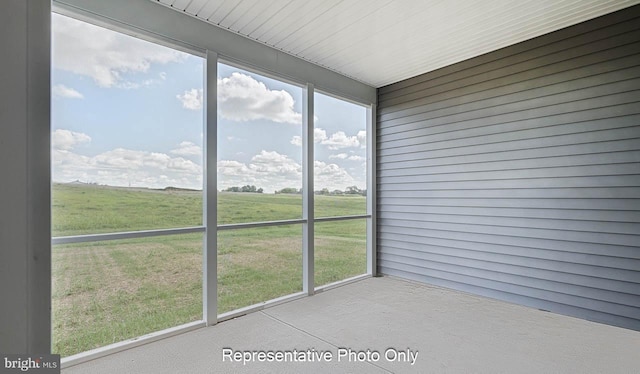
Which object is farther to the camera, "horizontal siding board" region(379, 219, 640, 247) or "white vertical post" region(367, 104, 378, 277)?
"white vertical post" region(367, 104, 378, 277)

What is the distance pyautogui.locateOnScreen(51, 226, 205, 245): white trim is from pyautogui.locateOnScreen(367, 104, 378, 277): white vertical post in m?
2.77

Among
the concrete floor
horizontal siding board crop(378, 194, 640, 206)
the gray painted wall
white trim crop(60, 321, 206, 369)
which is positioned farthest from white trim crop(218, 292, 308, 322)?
the gray painted wall

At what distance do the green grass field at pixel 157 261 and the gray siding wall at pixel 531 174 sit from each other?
1.28 m

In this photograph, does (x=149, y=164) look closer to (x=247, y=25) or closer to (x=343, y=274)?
(x=247, y=25)

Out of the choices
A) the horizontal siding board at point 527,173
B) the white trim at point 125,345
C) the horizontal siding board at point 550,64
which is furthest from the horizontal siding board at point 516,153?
the white trim at point 125,345

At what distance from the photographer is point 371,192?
506 centimetres

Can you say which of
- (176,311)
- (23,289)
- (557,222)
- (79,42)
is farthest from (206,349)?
(557,222)

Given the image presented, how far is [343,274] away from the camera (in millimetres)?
4875

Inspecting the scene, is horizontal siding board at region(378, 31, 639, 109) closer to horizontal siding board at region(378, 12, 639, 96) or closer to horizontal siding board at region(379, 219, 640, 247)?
horizontal siding board at region(378, 12, 639, 96)

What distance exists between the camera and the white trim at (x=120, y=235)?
238 cm

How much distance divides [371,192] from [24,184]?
15.6 ft

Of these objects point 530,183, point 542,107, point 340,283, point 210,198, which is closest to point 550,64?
point 542,107

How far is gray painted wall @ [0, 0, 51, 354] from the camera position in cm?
46

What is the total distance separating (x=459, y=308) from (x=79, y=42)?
4.69 metres
